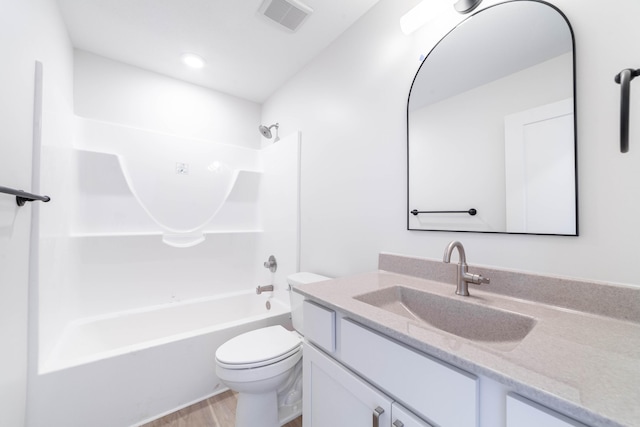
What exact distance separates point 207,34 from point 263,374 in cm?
221

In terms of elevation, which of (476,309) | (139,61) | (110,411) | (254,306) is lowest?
(110,411)

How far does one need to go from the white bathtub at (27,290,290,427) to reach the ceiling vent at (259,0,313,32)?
2.08 m

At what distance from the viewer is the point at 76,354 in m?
1.60

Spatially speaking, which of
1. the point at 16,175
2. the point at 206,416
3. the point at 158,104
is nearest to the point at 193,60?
the point at 158,104

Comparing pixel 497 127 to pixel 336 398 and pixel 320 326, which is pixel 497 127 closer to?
pixel 320 326

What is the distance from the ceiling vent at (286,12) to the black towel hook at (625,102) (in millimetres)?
1491

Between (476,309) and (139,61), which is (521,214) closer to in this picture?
(476,309)

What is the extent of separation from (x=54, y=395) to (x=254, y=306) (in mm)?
1422

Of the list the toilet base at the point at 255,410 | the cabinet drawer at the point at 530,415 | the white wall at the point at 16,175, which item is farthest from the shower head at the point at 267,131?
the cabinet drawer at the point at 530,415

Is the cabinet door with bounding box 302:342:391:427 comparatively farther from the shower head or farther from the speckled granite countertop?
the shower head

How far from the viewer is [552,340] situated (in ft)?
1.91

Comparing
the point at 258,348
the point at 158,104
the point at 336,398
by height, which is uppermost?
the point at 158,104

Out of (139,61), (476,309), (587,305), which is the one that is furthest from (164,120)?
(587,305)

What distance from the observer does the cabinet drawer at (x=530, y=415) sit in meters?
0.40
